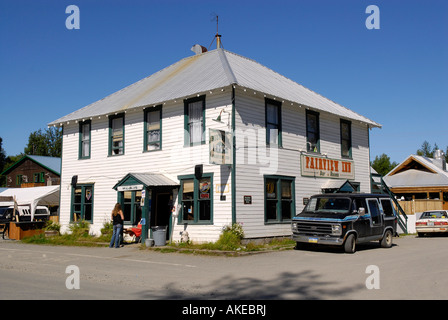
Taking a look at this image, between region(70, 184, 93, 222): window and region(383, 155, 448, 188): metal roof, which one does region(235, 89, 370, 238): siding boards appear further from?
region(383, 155, 448, 188): metal roof

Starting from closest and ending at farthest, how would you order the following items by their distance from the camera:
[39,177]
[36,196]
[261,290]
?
[261,290] < [36,196] < [39,177]

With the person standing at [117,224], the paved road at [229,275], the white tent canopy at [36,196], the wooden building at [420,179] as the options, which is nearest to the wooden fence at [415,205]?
the wooden building at [420,179]

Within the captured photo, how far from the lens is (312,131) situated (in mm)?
21281

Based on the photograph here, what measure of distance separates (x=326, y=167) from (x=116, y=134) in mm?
10373

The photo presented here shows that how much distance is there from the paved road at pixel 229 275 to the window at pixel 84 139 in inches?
299

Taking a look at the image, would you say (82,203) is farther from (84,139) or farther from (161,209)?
(161,209)

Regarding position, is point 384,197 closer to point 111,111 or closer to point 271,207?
point 271,207

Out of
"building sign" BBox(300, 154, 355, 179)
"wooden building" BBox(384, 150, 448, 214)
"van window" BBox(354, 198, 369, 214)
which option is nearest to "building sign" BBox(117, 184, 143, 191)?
"building sign" BBox(300, 154, 355, 179)

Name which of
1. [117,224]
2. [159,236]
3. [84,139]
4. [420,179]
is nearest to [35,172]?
[84,139]

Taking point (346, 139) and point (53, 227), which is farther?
point (346, 139)

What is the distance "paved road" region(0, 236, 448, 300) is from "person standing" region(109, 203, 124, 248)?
7.32ft

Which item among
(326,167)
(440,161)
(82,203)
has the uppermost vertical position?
(440,161)
